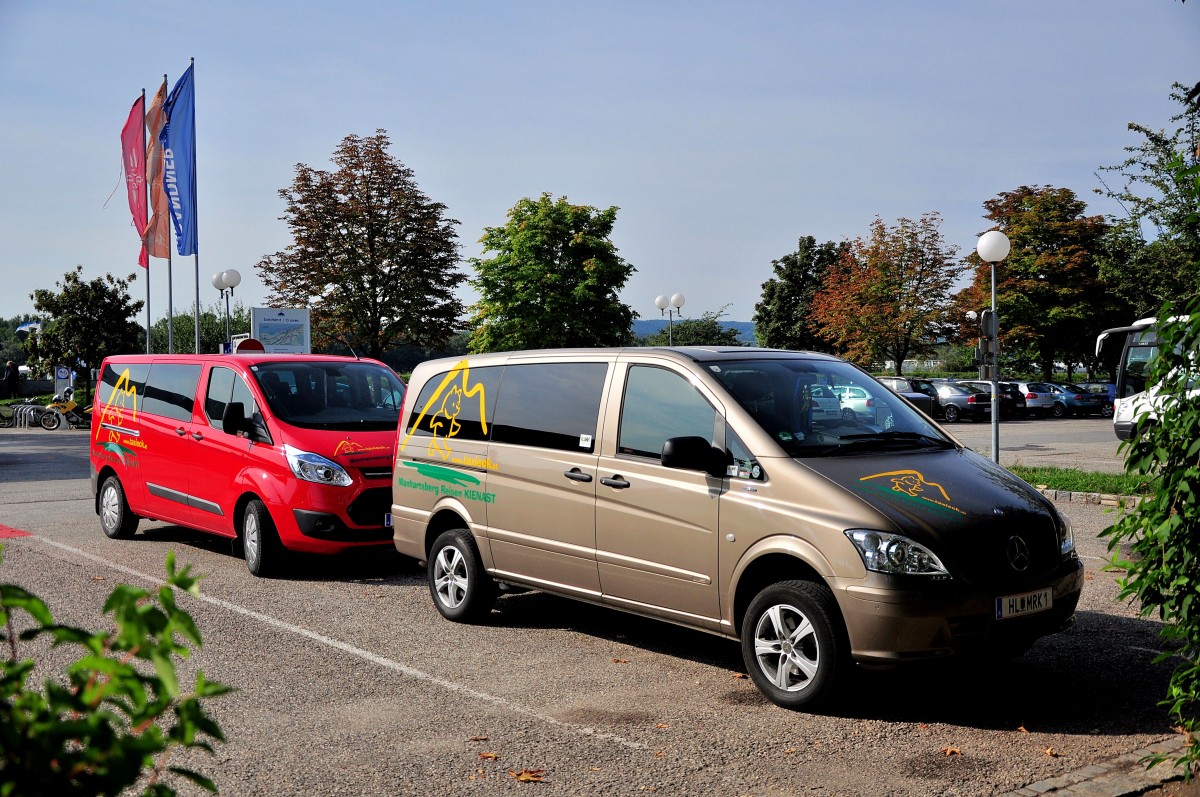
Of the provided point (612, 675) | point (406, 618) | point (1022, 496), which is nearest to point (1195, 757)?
point (1022, 496)

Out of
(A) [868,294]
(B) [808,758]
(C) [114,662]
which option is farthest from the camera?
(A) [868,294]

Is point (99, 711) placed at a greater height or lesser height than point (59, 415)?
greater

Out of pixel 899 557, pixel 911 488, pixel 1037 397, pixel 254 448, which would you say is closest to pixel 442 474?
pixel 254 448

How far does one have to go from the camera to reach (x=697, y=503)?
6.01 m

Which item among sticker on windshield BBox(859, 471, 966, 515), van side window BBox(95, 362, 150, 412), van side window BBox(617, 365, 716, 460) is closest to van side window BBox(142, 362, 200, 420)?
van side window BBox(95, 362, 150, 412)

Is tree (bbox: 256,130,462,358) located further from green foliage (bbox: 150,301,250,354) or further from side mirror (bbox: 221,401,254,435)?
side mirror (bbox: 221,401,254,435)

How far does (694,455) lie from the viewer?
19.4ft

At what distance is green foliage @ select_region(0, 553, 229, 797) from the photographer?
1.59 metres

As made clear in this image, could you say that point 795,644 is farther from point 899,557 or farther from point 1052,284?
point 1052,284

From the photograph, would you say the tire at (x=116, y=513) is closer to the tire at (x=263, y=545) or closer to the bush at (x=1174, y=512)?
the tire at (x=263, y=545)

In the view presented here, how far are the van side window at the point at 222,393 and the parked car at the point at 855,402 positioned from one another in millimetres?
5597

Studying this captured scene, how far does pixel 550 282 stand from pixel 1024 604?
43405 millimetres

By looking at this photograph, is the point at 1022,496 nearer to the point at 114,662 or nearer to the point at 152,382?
the point at 114,662

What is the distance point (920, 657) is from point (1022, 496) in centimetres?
120
